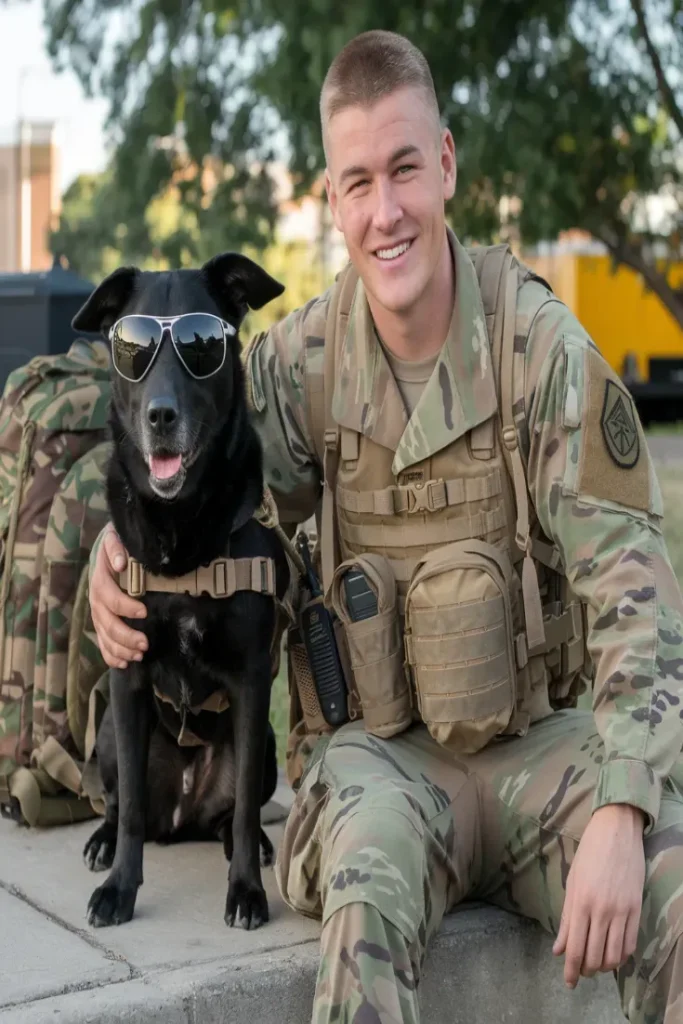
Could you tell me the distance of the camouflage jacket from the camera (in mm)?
2379

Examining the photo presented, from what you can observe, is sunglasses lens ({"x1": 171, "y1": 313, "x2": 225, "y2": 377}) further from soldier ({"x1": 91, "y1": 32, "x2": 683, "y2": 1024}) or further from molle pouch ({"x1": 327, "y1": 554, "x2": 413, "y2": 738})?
molle pouch ({"x1": 327, "y1": 554, "x2": 413, "y2": 738})

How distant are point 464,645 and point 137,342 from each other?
35.4 inches

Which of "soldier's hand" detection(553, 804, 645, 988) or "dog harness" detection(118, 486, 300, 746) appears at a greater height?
"dog harness" detection(118, 486, 300, 746)

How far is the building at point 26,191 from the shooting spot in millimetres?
46094

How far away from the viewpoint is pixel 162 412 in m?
2.67

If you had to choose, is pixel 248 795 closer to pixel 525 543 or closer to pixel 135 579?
pixel 135 579

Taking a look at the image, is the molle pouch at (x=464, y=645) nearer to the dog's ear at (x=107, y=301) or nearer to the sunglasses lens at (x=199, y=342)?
the sunglasses lens at (x=199, y=342)

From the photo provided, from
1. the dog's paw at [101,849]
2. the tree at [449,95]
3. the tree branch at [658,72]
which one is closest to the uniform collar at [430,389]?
the dog's paw at [101,849]

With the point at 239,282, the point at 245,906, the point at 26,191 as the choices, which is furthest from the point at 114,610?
the point at 26,191

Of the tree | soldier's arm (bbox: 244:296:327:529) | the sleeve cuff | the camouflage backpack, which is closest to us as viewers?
the sleeve cuff

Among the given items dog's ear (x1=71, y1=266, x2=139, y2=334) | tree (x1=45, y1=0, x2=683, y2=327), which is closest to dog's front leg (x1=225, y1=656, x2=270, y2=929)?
dog's ear (x1=71, y1=266, x2=139, y2=334)

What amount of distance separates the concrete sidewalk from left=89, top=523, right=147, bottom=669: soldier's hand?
0.53 metres

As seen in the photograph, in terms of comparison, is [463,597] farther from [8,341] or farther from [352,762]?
[8,341]

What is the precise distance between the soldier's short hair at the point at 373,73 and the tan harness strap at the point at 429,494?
2.50ft
